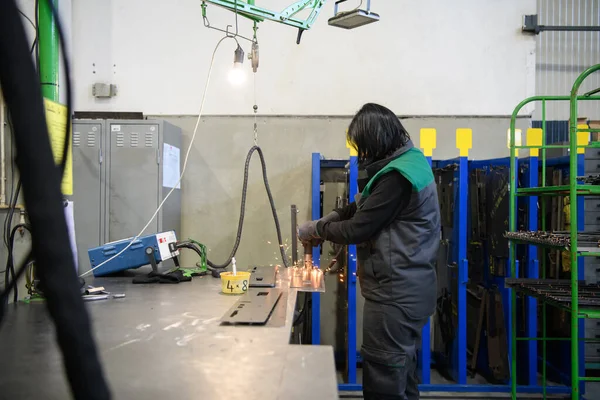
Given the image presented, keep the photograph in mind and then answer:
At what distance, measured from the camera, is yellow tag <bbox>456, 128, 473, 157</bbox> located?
3555 mm

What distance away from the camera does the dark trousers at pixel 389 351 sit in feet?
5.96

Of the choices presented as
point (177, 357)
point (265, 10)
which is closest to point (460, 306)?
point (265, 10)

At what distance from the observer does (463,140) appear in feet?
11.7

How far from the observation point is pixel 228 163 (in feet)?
12.1

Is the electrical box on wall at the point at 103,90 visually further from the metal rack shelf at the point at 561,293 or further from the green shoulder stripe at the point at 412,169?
the metal rack shelf at the point at 561,293

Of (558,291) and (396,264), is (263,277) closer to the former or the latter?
(396,264)

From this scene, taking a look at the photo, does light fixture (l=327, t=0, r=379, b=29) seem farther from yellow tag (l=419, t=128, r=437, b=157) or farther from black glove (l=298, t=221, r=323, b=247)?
yellow tag (l=419, t=128, r=437, b=157)

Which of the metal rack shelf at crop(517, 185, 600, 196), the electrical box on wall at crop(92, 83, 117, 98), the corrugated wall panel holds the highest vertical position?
the corrugated wall panel

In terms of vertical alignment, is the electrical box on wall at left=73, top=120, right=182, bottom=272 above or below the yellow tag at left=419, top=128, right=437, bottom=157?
below

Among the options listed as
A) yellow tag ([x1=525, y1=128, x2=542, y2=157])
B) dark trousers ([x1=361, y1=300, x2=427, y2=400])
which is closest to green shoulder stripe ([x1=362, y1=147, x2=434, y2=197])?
dark trousers ([x1=361, y1=300, x2=427, y2=400])

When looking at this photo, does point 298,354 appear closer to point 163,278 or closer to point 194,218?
point 163,278

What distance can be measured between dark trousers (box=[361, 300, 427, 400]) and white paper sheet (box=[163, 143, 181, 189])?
6.51 feet

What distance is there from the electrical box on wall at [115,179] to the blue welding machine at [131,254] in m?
0.76

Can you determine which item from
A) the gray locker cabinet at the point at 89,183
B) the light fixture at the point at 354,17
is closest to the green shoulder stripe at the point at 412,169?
the light fixture at the point at 354,17
